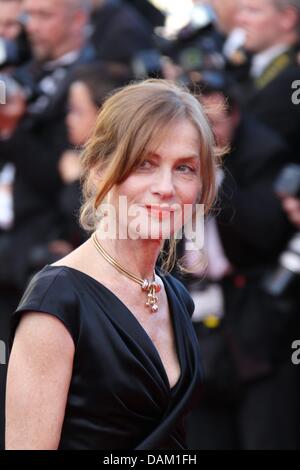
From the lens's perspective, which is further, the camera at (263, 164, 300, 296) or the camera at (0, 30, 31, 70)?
the camera at (0, 30, 31, 70)

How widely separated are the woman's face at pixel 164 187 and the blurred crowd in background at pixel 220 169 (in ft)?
5.44

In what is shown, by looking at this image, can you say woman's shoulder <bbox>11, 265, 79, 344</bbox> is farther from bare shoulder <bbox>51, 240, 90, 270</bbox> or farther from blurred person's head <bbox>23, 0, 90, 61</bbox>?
blurred person's head <bbox>23, 0, 90, 61</bbox>

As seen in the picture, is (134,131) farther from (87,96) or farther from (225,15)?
(225,15)

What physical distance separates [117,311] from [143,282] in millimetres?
185

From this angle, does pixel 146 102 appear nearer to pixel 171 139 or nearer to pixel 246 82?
pixel 171 139

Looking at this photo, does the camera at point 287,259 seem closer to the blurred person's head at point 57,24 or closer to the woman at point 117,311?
the blurred person's head at point 57,24

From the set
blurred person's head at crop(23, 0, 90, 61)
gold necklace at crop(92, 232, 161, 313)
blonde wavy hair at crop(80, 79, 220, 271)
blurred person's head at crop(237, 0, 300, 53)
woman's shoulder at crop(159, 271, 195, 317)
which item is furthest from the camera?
blurred person's head at crop(23, 0, 90, 61)

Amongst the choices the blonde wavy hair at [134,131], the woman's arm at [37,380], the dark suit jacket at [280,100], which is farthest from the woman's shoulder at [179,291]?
the dark suit jacket at [280,100]

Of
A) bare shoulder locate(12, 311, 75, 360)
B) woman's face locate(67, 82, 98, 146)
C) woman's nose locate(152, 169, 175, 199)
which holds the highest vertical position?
woman's nose locate(152, 169, 175, 199)

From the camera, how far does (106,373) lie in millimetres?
2566

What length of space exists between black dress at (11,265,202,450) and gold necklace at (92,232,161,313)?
0.34 feet

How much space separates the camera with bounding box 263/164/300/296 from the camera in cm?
502

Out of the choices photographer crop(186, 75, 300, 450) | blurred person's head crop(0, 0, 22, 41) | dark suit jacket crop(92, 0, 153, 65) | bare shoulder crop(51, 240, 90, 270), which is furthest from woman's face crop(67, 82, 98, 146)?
bare shoulder crop(51, 240, 90, 270)

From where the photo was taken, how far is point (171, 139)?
264 cm
